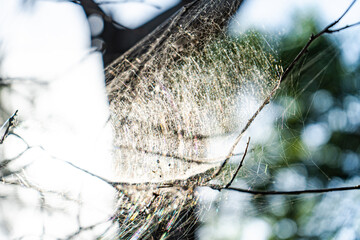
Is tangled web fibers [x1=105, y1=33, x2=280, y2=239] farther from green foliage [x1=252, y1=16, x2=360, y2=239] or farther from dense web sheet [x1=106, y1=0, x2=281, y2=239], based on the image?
green foliage [x1=252, y1=16, x2=360, y2=239]

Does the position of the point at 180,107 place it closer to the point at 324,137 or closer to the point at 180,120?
the point at 180,120

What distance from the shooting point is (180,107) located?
927 mm

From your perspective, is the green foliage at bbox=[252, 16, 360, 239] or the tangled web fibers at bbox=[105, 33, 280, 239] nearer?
the tangled web fibers at bbox=[105, 33, 280, 239]

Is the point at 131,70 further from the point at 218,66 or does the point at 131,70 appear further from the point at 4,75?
the point at 4,75

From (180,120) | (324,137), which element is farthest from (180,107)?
(324,137)

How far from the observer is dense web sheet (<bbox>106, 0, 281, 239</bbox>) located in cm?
82

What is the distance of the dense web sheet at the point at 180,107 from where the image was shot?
82 centimetres

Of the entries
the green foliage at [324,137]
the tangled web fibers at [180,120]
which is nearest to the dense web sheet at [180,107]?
the tangled web fibers at [180,120]

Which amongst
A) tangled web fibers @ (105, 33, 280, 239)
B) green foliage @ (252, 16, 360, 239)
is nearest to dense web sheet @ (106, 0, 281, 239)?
tangled web fibers @ (105, 33, 280, 239)

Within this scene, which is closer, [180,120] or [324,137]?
[180,120]

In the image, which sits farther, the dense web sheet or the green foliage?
the green foliage

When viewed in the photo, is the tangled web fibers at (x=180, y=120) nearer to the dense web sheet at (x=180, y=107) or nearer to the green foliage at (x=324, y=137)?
the dense web sheet at (x=180, y=107)

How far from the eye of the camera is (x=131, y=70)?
3.32ft

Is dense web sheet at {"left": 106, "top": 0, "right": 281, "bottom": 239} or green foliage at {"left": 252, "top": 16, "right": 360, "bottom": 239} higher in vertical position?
dense web sheet at {"left": 106, "top": 0, "right": 281, "bottom": 239}
